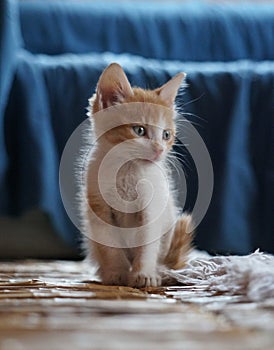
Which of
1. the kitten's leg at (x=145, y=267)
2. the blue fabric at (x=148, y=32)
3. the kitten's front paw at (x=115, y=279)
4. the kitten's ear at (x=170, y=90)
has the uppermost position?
the blue fabric at (x=148, y=32)

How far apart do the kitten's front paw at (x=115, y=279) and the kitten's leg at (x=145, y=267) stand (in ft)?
0.07

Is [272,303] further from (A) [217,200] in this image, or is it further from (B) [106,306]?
(A) [217,200]

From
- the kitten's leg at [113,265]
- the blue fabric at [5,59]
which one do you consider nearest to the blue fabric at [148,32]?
the blue fabric at [5,59]

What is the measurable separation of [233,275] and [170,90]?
1.50 ft

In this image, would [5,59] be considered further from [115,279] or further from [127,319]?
[127,319]

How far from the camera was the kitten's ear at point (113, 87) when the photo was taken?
1233 millimetres

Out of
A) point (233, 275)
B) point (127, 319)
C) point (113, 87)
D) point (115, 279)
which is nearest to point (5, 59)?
point (113, 87)

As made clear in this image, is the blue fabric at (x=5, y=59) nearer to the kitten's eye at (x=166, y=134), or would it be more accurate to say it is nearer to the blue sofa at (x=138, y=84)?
the blue sofa at (x=138, y=84)

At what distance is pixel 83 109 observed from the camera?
76.7 inches

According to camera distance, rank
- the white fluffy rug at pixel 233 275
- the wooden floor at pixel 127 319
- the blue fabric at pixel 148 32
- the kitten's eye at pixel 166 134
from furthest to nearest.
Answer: the blue fabric at pixel 148 32 < the kitten's eye at pixel 166 134 < the white fluffy rug at pixel 233 275 < the wooden floor at pixel 127 319

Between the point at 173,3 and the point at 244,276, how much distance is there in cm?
159

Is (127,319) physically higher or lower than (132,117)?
lower

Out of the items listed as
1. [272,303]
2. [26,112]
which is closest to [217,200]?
[26,112]

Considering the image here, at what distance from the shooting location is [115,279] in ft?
3.85
